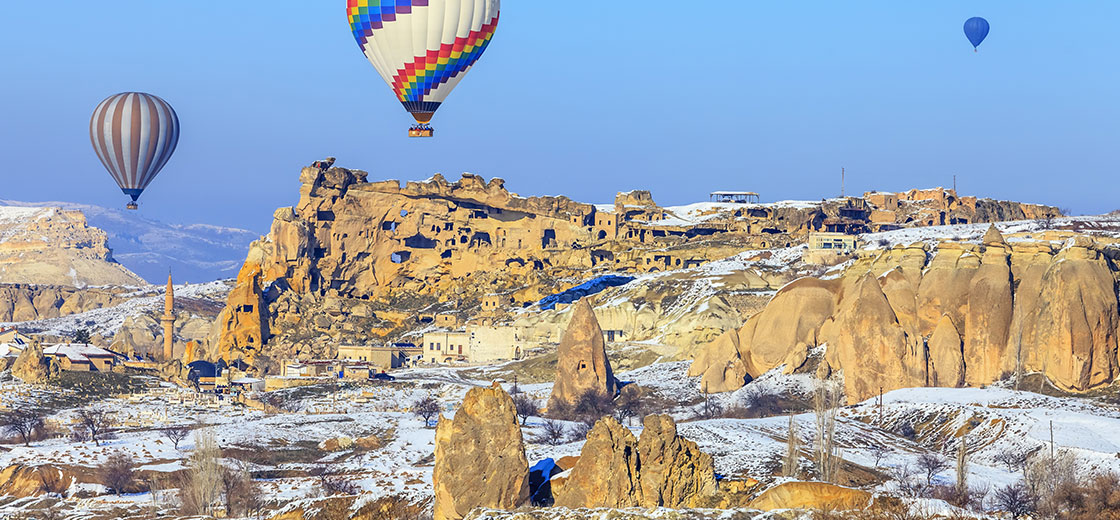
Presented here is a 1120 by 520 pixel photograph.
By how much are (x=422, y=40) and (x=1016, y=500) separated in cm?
3868

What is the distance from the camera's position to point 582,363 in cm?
11825

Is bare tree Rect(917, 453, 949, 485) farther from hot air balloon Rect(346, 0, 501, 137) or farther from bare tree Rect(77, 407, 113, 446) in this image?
bare tree Rect(77, 407, 113, 446)

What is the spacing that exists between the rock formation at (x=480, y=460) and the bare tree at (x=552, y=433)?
26.4 metres

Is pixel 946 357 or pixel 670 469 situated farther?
pixel 946 357

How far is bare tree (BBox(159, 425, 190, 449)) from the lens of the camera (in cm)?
11018

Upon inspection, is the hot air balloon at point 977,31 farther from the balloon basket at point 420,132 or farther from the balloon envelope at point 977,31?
the balloon basket at point 420,132

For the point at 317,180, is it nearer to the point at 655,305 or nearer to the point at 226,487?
the point at 655,305

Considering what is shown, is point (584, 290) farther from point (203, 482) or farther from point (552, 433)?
point (203, 482)

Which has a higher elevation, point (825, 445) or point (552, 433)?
point (552, 433)

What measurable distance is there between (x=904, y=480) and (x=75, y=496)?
3987 centimetres

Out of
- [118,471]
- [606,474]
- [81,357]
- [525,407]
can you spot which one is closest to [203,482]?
[118,471]

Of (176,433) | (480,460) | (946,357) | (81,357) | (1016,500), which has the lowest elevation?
(1016,500)

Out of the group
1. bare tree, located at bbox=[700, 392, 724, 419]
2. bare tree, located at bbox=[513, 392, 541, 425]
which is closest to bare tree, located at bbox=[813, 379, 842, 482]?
bare tree, located at bbox=[700, 392, 724, 419]

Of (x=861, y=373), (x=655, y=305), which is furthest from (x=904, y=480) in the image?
(x=655, y=305)
